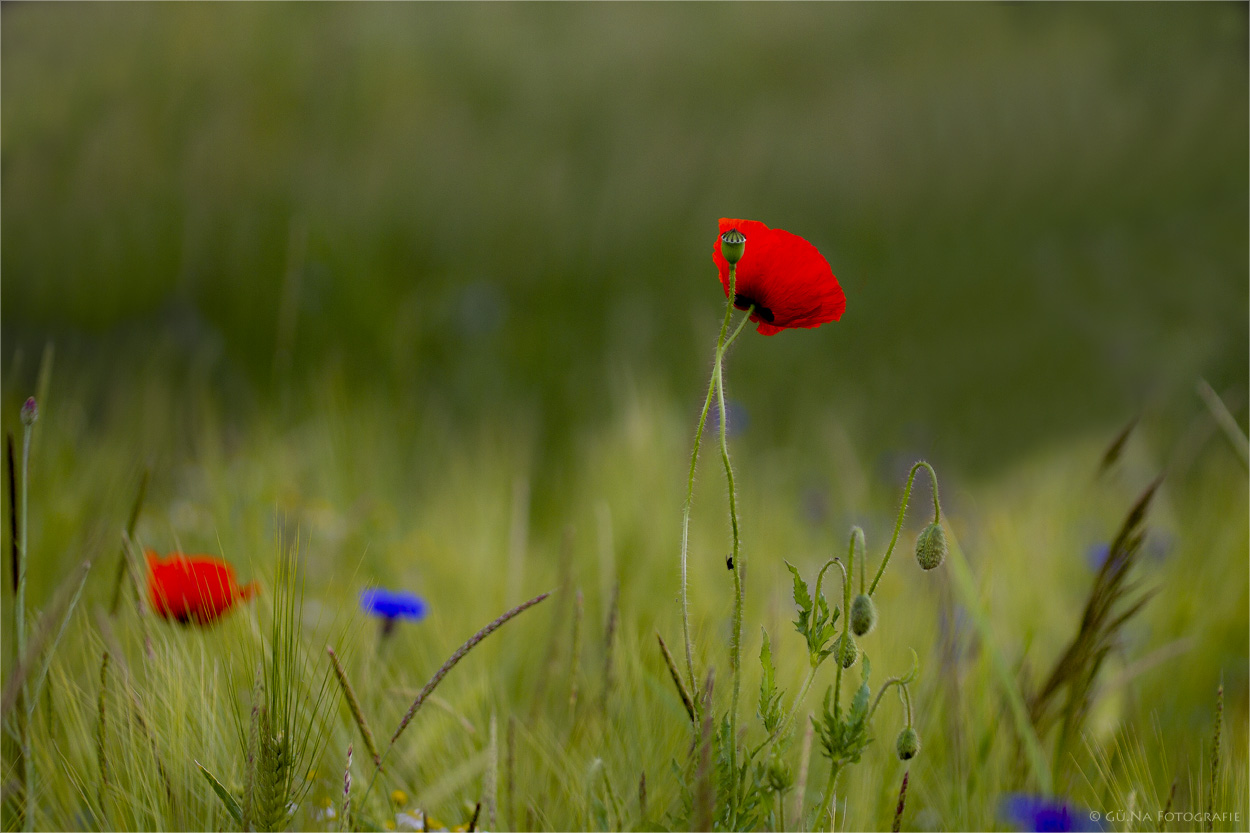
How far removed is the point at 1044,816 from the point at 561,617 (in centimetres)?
31

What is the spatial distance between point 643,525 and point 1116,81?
6.45 ft

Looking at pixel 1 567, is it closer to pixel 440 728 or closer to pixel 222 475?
pixel 222 475

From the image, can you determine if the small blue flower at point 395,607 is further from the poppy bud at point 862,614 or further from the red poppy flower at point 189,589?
the poppy bud at point 862,614

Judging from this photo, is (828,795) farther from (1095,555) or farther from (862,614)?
(1095,555)

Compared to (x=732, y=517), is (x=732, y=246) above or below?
above

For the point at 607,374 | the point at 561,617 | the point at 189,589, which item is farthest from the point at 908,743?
the point at 607,374

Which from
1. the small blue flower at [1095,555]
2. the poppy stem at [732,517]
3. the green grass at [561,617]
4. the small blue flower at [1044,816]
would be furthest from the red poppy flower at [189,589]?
the small blue flower at [1095,555]

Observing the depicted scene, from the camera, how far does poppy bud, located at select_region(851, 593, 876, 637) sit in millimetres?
297

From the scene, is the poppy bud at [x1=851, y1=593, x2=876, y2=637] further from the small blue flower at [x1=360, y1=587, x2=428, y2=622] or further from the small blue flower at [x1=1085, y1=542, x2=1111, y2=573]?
the small blue flower at [x1=1085, y1=542, x2=1111, y2=573]

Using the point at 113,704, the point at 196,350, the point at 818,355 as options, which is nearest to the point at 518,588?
the point at 113,704

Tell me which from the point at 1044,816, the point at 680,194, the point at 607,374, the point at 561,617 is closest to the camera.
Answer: the point at 1044,816

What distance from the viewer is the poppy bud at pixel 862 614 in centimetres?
30

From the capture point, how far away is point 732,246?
32cm

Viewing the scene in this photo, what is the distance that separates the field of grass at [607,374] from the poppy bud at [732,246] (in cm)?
10
